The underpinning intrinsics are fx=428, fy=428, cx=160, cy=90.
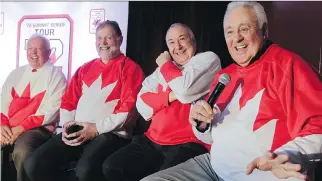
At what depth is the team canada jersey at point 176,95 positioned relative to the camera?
6.36ft

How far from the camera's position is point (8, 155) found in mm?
2465

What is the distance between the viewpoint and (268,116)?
158cm

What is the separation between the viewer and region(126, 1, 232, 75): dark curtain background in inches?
85.2

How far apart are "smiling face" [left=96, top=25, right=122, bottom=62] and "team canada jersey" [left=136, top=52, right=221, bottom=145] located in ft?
1.13

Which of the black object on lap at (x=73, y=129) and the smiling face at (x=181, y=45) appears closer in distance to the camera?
the smiling face at (x=181, y=45)

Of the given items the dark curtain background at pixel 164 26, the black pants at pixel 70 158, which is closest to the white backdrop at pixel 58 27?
the dark curtain background at pixel 164 26

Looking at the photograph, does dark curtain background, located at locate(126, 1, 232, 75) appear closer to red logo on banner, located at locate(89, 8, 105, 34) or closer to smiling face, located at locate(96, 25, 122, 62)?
smiling face, located at locate(96, 25, 122, 62)

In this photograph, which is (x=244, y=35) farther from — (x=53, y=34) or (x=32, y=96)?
(x=32, y=96)

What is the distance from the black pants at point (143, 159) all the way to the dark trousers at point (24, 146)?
0.55 metres

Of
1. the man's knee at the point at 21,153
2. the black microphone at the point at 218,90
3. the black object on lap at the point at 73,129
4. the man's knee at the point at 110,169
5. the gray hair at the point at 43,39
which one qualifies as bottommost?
the man's knee at the point at 21,153

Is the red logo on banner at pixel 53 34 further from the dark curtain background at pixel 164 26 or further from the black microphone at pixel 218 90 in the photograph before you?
the black microphone at pixel 218 90

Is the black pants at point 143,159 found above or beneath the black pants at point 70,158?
above

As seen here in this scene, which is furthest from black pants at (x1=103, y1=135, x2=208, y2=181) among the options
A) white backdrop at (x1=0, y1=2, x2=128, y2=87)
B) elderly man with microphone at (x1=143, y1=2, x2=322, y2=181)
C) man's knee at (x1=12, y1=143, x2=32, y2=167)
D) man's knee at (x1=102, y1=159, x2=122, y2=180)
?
white backdrop at (x1=0, y1=2, x2=128, y2=87)

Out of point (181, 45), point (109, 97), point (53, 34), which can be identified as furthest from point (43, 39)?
point (181, 45)
